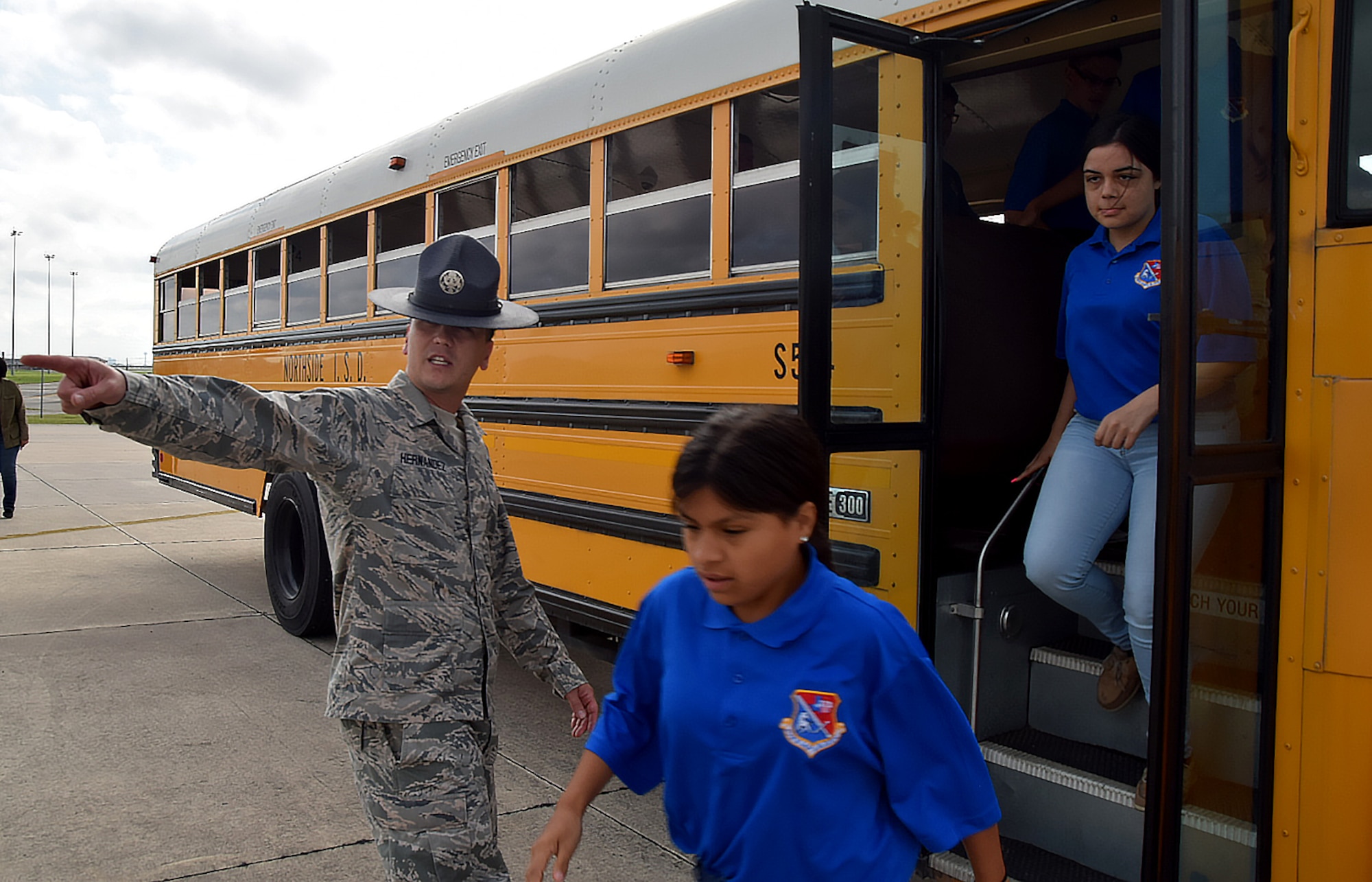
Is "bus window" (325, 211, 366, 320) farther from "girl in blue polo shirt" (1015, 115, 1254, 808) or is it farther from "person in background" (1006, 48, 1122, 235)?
"girl in blue polo shirt" (1015, 115, 1254, 808)

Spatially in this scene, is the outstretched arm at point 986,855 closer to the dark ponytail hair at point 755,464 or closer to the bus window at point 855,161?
the dark ponytail hair at point 755,464

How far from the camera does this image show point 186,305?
841cm

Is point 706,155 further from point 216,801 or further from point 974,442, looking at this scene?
point 216,801

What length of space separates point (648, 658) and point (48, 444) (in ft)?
74.3

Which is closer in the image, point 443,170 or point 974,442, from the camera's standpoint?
point 974,442

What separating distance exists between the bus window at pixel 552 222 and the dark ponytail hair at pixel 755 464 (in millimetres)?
2701

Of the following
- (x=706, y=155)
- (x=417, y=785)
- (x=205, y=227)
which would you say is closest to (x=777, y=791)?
(x=417, y=785)

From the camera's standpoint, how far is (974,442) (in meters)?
3.10

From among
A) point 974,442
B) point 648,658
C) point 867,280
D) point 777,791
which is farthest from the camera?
point 974,442

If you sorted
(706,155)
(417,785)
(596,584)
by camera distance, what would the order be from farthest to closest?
(596,584), (706,155), (417,785)

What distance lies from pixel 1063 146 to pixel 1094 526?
1296 millimetres

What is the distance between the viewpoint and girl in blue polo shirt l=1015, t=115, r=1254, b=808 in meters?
2.29

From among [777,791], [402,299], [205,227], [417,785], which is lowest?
[417,785]

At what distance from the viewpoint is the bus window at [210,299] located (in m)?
7.69
